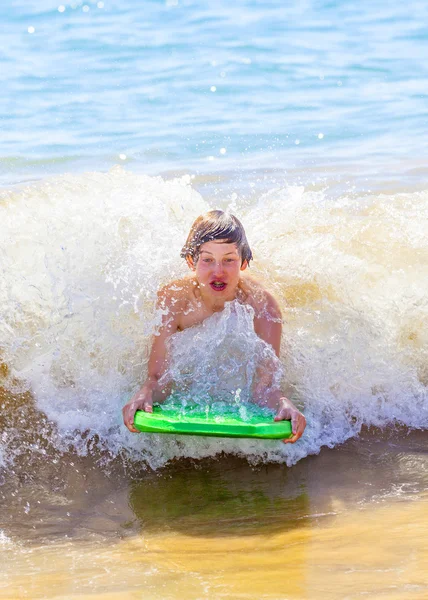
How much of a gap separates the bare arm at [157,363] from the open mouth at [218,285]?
0.73 ft

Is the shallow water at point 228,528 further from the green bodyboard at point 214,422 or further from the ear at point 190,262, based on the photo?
the ear at point 190,262

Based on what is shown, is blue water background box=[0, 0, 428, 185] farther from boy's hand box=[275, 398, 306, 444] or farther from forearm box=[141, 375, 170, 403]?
boy's hand box=[275, 398, 306, 444]

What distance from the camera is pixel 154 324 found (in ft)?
13.9

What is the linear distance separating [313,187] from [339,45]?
6787 mm

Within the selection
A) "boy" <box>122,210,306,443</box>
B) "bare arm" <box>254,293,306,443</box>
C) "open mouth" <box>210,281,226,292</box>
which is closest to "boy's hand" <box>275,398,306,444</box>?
"bare arm" <box>254,293,306,443</box>

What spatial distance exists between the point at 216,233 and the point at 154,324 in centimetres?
59

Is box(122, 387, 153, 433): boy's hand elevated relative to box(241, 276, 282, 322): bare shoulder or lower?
lower

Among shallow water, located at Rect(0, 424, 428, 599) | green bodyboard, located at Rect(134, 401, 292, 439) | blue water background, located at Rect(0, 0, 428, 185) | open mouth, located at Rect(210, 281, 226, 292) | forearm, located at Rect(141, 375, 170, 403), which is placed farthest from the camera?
blue water background, located at Rect(0, 0, 428, 185)

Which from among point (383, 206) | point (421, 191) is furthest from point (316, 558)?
point (421, 191)

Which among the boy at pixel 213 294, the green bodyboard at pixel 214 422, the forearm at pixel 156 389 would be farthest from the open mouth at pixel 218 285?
the green bodyboard at pixel 214 422

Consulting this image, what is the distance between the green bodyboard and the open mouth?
0.66 metres

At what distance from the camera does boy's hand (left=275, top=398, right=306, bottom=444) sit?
142 inches

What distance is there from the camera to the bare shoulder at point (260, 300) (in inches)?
165

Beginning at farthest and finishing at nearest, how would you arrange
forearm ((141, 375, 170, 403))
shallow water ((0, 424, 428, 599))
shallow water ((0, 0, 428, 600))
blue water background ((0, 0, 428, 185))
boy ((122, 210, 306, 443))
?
blue water background ((0, 0, 428, 185)) < boy ((122, 210, 306, 443)) < forearm ((141, 375, 170, 403)) < shallow water ((0, 0, 428, 600)) < shallow water ((0, 424, 428, 599))
